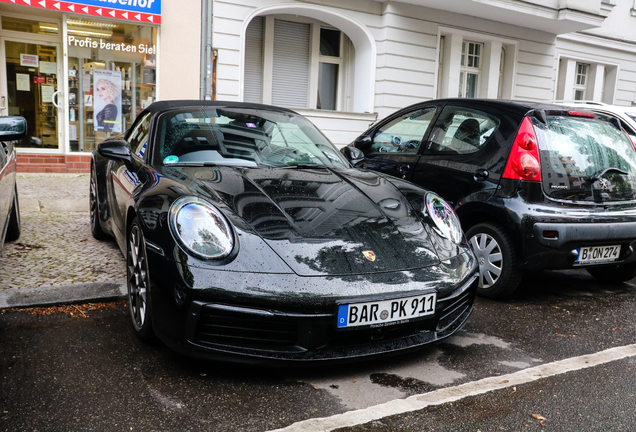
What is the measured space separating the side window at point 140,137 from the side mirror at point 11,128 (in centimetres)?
71

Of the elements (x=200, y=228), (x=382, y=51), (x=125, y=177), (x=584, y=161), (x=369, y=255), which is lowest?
(x=369, y=255)

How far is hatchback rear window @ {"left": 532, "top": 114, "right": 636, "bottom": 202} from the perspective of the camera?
3865mm

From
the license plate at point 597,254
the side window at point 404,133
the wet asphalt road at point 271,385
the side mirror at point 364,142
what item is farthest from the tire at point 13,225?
the license plate at point 597,254

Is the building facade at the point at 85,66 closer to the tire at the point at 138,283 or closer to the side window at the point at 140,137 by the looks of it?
the side window at the point at 140,137

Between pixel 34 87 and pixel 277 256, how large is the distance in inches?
373

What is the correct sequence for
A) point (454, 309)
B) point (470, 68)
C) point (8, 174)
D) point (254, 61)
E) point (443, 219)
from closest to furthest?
point (454, 309), point (443, 219), point (8, 174), point (254, 61), point (470, 68)

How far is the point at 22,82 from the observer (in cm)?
1018

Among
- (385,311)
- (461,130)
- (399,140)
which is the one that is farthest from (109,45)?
(385,311)

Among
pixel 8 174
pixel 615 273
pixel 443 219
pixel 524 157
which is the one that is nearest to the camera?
pixel 443 219

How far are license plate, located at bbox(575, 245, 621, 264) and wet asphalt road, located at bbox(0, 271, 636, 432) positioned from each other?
0.55 metres

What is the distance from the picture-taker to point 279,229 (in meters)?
2.77

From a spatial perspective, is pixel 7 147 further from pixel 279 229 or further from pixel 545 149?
pixel 545 149

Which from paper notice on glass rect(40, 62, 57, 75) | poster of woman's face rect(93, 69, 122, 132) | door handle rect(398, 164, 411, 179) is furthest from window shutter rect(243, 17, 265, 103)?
door handle rect(398, 164, 411, 179)

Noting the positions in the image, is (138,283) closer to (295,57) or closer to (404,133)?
(404,133)
